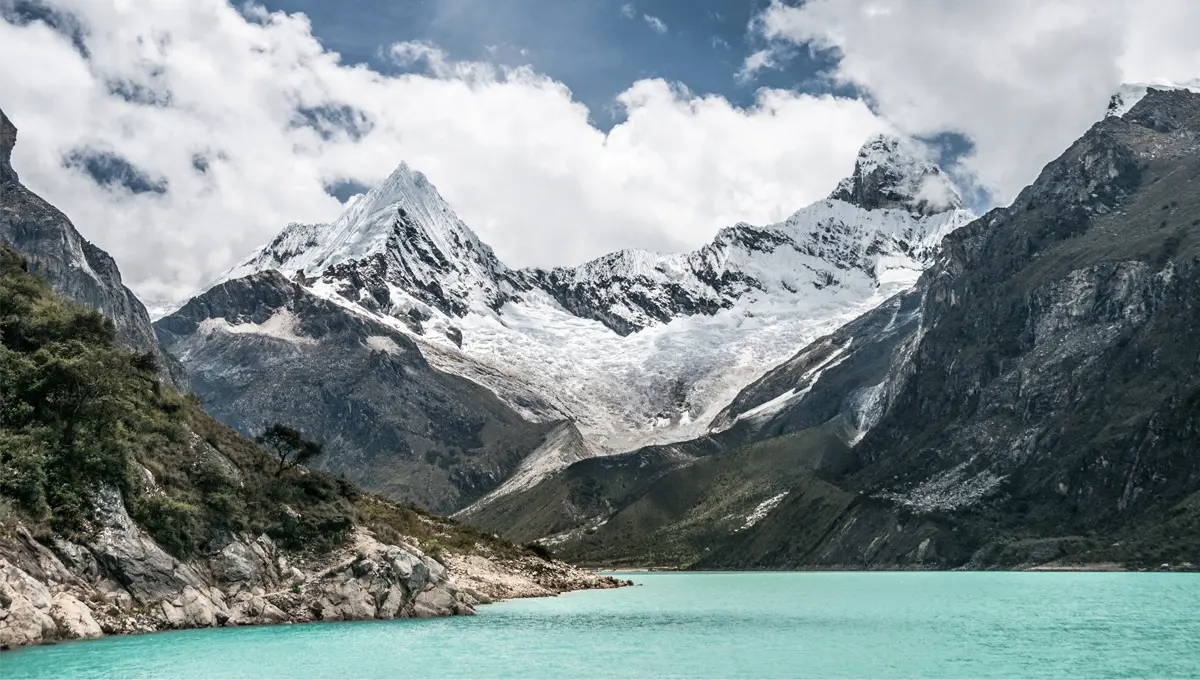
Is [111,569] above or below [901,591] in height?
above


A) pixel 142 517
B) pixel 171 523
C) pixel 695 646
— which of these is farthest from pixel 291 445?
pixel 695 646

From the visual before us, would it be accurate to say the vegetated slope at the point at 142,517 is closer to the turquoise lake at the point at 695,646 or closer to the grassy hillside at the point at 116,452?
the grassy hillside at the point at 116,452

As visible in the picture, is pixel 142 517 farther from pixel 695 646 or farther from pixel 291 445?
pixel 695 646

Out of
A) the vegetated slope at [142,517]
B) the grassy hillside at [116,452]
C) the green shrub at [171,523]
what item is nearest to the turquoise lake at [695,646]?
the vegetated slope at [142,517]

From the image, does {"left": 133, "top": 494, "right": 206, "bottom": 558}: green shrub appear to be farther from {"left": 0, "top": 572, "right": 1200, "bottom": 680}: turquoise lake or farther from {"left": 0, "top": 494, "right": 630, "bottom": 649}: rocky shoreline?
{"left": 0, "top": 572, "right": 1200, "bottom": 680}: turquoise lake

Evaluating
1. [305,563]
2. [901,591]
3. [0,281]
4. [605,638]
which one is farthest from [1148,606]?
[0,281]

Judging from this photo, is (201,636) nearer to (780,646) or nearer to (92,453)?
(92,453)
